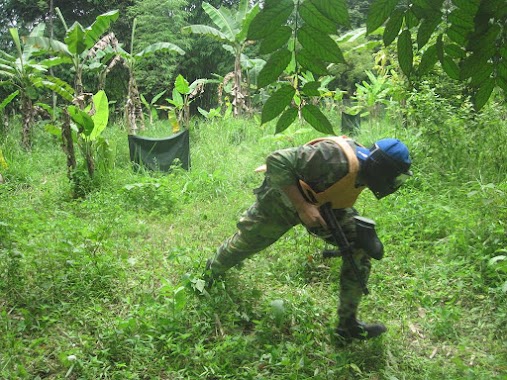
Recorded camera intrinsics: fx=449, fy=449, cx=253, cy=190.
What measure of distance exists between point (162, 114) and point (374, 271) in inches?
591

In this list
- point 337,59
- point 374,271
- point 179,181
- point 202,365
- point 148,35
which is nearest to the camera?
point 337,59

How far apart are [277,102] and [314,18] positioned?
9.1 inches

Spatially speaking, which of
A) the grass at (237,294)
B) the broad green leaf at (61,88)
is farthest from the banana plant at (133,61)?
the grass at (237,294)

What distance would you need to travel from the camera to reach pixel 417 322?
319cm

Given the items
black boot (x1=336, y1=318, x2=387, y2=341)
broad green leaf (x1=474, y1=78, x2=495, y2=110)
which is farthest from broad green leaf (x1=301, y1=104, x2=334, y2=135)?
black boot (x1=336, y1=318, x2=387, y2=341)

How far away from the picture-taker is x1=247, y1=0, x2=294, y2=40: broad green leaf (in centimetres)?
110

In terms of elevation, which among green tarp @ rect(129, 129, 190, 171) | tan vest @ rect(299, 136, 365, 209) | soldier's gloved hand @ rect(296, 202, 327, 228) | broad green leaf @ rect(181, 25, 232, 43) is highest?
tan vest @ rect(299, 136, 365, 209)

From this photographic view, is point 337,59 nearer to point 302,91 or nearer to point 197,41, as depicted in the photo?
point 302,91

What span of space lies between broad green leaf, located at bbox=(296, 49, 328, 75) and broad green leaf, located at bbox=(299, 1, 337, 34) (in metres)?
0.08

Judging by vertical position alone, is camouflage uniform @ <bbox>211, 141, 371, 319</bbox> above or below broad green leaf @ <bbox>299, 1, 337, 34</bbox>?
below

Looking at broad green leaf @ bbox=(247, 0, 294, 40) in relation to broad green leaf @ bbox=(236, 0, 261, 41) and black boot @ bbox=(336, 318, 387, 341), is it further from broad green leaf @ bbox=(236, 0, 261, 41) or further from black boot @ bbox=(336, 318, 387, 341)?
black boot @ bbox=(336, 318, 387, 341)

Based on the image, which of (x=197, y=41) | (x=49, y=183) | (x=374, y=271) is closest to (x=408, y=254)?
(x=374, y=271)

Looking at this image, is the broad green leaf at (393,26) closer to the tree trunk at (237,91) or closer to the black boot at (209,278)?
the black boot at (209,278)

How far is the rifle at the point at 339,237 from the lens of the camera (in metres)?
2.78
